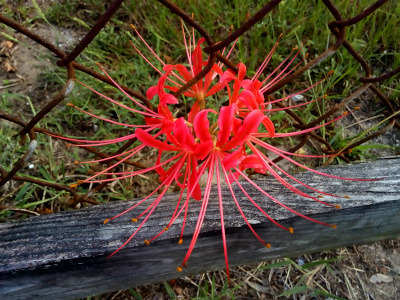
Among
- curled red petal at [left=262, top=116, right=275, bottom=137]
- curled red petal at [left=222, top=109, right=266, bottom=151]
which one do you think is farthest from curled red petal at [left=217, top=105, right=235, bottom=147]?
curled red petal at [left=262, top=116, right=275, bottom=137]

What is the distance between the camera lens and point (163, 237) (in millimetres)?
982

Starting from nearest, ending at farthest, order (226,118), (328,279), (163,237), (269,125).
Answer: (226,118) < (269,125) < (163,237) < (328,279)

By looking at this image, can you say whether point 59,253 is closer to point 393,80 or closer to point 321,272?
point 321,272

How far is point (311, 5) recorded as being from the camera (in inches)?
81.0

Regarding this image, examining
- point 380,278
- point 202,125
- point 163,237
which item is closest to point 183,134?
point 202,125

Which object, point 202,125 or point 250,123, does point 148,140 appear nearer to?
point 202,125

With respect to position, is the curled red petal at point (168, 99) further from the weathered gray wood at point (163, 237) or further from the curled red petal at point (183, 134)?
the weathered gray wood at point (163, 237)

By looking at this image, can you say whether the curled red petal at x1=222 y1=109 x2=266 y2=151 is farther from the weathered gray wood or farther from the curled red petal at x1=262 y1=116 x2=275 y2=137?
the weathered gray wood

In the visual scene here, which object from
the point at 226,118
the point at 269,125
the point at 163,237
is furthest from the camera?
the point at 163,237

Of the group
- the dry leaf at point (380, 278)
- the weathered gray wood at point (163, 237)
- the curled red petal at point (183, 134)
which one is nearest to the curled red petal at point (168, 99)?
the curled red petal at point (183, 134)

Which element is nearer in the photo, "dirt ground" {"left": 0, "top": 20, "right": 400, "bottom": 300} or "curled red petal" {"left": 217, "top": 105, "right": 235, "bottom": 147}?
"curled red petal" {"left": 217, "top": 105, "right": 235, "bottom": 147}

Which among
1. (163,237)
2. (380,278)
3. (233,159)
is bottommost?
(380,278)

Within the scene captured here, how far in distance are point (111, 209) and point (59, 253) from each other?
189mm

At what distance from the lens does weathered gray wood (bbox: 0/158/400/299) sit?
0.94 meters
